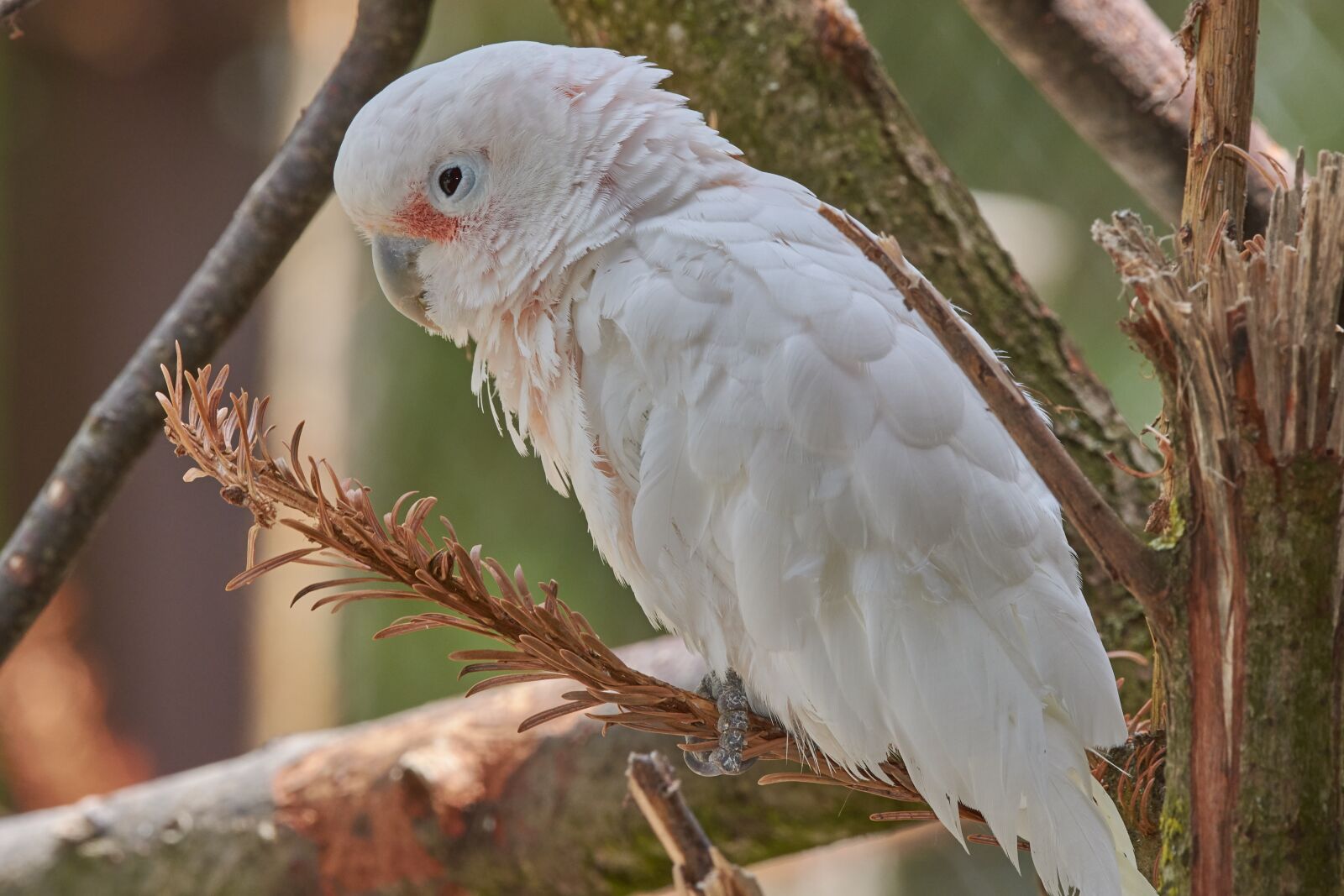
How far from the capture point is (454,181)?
3.25 ft

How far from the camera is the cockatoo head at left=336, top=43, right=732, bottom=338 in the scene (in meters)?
0.95

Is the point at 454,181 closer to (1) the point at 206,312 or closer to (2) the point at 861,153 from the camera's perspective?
(1) the point at 206,312

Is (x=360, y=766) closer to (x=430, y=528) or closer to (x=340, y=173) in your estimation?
(x=340, y=173)

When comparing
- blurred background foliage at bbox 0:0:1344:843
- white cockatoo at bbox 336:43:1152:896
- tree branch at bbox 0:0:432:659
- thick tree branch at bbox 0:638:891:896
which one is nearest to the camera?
white cockatoo at bbox 336:43:1152:896

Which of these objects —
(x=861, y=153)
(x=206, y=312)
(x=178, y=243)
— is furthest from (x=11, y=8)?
(x=178, y=243)

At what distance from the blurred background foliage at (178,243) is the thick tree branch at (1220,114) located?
6.32 ft

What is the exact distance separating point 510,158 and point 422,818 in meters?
0.96

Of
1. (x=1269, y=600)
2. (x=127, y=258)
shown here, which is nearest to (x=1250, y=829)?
(x=1269, y=600)

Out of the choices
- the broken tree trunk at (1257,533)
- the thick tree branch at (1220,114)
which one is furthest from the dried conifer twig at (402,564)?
the thick tree branch at (1220,114)

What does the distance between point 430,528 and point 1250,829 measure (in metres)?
3.13

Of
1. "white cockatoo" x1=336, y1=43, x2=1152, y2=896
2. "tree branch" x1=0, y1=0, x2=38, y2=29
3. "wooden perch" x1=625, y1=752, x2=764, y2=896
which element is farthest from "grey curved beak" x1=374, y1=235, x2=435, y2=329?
"wooden perch" x1=625, y1=752, x2=764, y2=896

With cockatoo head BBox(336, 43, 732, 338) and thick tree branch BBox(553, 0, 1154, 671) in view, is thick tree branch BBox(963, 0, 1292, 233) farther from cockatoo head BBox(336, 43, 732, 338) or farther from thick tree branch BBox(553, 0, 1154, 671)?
cockatoo head BBox(336, 43, 732, 338)

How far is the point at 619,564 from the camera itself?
0.97 meters

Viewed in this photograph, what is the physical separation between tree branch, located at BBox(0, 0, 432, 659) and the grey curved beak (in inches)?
10.2
